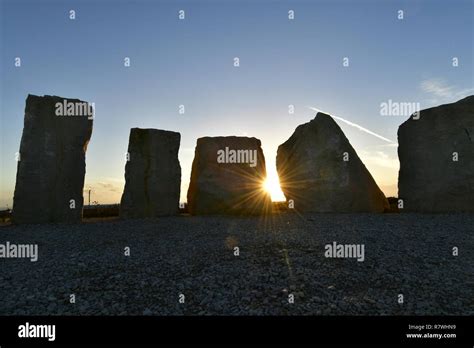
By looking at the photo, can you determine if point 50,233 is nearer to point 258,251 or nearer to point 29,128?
Result: point 29,128

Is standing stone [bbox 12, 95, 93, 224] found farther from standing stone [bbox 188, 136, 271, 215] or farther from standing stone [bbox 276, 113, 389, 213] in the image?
standing stone [bbox 276, 113, 389, 213]

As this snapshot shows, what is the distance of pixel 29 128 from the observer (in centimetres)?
1423

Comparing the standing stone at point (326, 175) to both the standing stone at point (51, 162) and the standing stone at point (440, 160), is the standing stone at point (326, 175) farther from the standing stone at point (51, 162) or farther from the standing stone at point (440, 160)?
the standing stone at point (51, 162)

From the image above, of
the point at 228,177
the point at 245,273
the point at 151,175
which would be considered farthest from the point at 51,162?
the point at 245,273

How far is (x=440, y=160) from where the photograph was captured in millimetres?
15578

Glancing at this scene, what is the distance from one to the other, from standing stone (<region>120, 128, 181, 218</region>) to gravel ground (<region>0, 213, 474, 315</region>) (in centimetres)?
416

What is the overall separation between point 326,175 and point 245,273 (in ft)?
32.7

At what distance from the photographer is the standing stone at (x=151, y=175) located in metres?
15.7

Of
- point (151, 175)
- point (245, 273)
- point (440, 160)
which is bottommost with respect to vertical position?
point (245, 273)

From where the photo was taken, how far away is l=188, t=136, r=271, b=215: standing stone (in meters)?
16.3

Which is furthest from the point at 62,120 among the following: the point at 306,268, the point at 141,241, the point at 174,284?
the point at 306,268

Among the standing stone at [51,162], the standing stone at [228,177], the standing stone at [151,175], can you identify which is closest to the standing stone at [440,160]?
the standing stone at [228,177]

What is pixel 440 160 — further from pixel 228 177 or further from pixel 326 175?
pixel 228 177

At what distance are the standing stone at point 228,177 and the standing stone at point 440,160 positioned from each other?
636 cm
